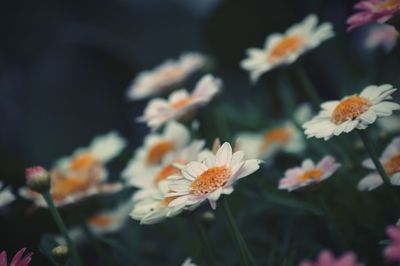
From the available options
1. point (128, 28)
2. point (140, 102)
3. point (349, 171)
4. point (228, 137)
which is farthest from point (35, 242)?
point (128, 28)

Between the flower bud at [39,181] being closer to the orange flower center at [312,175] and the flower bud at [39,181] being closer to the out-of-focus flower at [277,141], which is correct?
the orange flower center at [312,175]

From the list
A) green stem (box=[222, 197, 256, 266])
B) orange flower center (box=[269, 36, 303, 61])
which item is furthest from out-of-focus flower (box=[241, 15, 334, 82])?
green stem (box=[222, 197, 256, 266])

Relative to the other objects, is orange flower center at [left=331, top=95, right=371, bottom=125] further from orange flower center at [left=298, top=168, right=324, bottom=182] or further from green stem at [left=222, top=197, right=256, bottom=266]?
green stem at [left=222, top=197, right=256, bottom=266]

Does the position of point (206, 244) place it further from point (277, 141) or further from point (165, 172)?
point (277, 141)

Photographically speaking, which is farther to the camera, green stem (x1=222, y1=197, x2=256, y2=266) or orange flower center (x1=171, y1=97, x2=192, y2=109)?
orange flower center (x1=171, y1=97, x2=192, y2=109)

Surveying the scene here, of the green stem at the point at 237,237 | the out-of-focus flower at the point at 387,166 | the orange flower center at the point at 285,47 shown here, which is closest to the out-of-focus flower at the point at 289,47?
the orange flower center at the point at 285,47

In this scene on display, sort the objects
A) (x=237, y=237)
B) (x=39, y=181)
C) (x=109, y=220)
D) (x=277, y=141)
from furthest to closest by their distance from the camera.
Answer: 1. (x=277, y=141)
2. (x=109, y=220)
3. (x=39, y=181)
4. (x=237, y=237)

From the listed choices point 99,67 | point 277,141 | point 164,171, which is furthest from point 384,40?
point 99,67

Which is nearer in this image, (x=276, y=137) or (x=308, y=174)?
(x=308, y=174)
